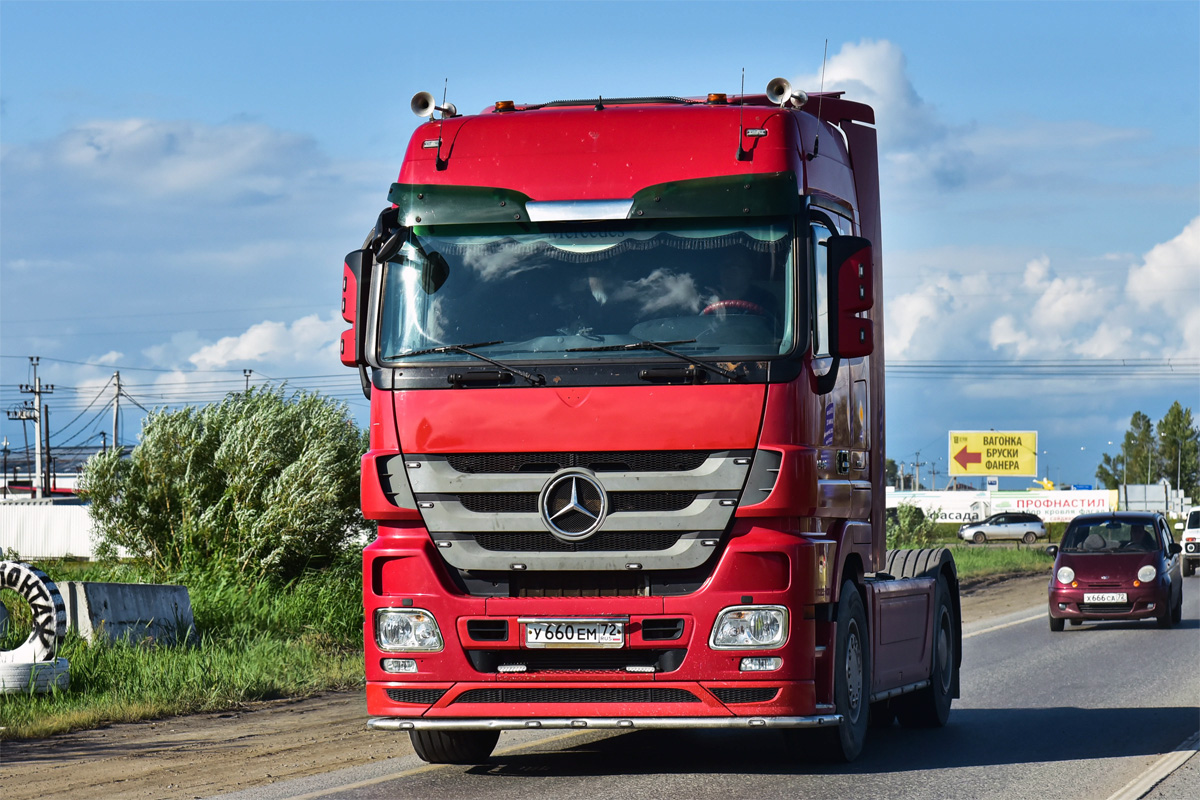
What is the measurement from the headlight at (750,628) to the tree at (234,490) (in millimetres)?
12327

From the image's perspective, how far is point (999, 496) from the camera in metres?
107

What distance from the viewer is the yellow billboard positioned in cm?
11131

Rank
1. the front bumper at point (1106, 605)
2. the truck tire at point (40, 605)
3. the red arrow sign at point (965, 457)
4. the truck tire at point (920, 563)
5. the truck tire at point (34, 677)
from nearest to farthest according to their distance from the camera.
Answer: the truck tire at point (920, 563) < the truck tire at point (34, 677) < the truck tire at point (40, 605) < the front bumper at point (1106, 605) < the red arrow sign at point (965, 457)

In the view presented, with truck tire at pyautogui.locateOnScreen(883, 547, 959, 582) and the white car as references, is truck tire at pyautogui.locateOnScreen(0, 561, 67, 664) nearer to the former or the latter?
truck tire at pyautogui.locateOnScreen(883, 547, 959, 582)

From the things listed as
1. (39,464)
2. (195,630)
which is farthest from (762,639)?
(39,464)

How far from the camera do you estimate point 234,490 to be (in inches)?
786

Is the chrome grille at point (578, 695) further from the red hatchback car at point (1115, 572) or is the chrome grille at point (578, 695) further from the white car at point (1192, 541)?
the white car at point (1192, 541)

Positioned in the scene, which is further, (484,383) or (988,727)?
(988,727)

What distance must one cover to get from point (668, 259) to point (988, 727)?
523 cm

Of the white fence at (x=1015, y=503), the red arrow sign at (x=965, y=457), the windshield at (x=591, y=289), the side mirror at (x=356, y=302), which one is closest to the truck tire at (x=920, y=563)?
the windshield at (x=591, y=289)

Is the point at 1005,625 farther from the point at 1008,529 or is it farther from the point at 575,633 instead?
the point at 1008,529

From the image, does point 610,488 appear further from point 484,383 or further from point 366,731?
point 366,731

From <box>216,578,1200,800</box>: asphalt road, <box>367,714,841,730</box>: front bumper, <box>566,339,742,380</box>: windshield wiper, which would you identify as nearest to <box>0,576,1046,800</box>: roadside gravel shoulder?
<box>216,578,1200,800</box>: asphalt road

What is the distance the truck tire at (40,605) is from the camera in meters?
13.7
